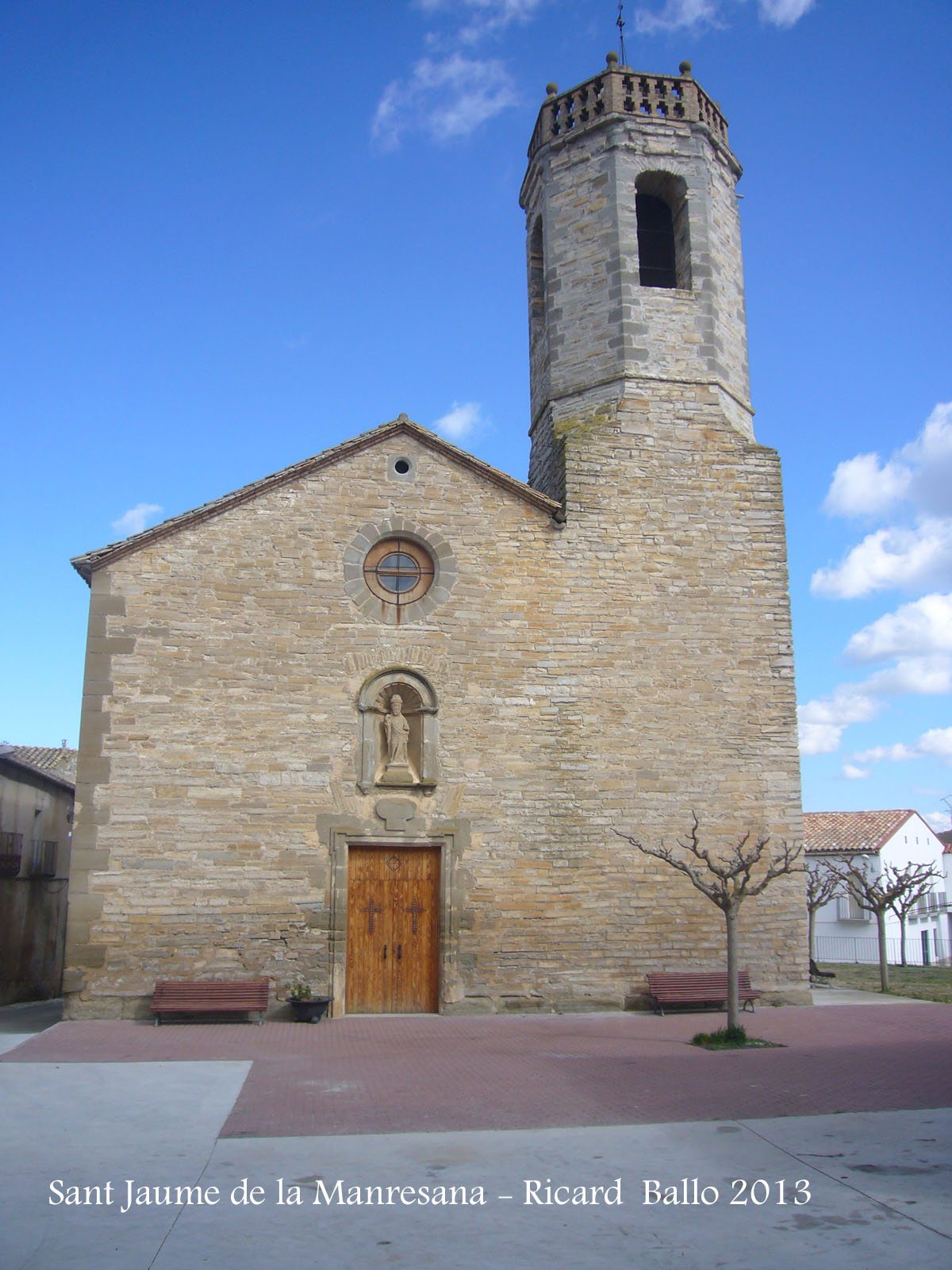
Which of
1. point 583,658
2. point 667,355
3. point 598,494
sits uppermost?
point 667,355

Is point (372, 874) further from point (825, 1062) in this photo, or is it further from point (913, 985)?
point (913, 985)

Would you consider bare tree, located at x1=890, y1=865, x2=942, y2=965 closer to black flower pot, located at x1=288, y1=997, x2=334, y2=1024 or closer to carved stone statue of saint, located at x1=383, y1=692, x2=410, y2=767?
carved stone statue of saint, located at x1=383, y1=692, x2=410, y2=767

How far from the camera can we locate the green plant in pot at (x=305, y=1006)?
11461 mm

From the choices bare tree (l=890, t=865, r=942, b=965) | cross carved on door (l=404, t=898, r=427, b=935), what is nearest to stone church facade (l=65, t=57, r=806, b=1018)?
cross carved on door (l=404, t=898, r=427, b=935)

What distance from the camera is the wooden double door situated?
40.1ft

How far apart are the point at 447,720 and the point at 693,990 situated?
15.4ft

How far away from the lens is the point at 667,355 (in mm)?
14828

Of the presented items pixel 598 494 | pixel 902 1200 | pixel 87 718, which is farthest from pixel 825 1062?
pixel 87 718

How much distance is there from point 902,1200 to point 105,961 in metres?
9.43

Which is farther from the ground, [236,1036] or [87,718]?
[87,718]

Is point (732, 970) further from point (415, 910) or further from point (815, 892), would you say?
point (815, 892)

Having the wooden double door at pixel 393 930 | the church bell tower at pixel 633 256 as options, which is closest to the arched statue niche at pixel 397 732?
the wooden double door at pixel 393 930

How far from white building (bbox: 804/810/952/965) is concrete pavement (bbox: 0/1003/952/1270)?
28488mm

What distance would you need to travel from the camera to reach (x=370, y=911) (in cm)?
1238
